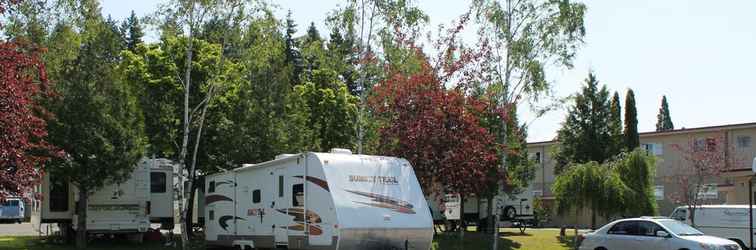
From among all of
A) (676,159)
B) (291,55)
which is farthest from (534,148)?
(291,55)

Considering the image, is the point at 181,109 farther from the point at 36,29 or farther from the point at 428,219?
the point at 428,219

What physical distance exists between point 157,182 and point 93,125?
4.65 m

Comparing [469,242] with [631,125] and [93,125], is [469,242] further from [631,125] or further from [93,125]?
[631,125]

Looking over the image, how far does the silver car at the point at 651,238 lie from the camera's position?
19328 mm

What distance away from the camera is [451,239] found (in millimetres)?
28312

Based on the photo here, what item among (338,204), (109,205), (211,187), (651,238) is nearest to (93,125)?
(109,205)

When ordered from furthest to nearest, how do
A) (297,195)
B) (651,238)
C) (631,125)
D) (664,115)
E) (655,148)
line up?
(664,115), (655,148), (631,125), (651,238), (297,195)

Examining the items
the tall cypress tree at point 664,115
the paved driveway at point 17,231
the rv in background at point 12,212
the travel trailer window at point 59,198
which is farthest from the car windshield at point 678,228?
the tall cypress tree at point 664,115

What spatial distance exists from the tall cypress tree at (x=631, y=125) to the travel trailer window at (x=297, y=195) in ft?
105

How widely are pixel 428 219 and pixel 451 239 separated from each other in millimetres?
10488

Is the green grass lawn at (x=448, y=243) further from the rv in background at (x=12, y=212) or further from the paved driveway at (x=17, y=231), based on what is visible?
the rv in background at (x=12, y=212)

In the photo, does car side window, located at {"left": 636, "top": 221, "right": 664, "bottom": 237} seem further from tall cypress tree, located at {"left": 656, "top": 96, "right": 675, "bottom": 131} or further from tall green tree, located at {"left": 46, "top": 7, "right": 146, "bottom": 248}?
tall cypress tree, located at {"left": 656, "top": 96, "right": 675, "bottom": 131}

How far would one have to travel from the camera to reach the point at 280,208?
18797 millimetres

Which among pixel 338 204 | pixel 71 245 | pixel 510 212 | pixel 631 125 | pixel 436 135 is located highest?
pixel 631 125
